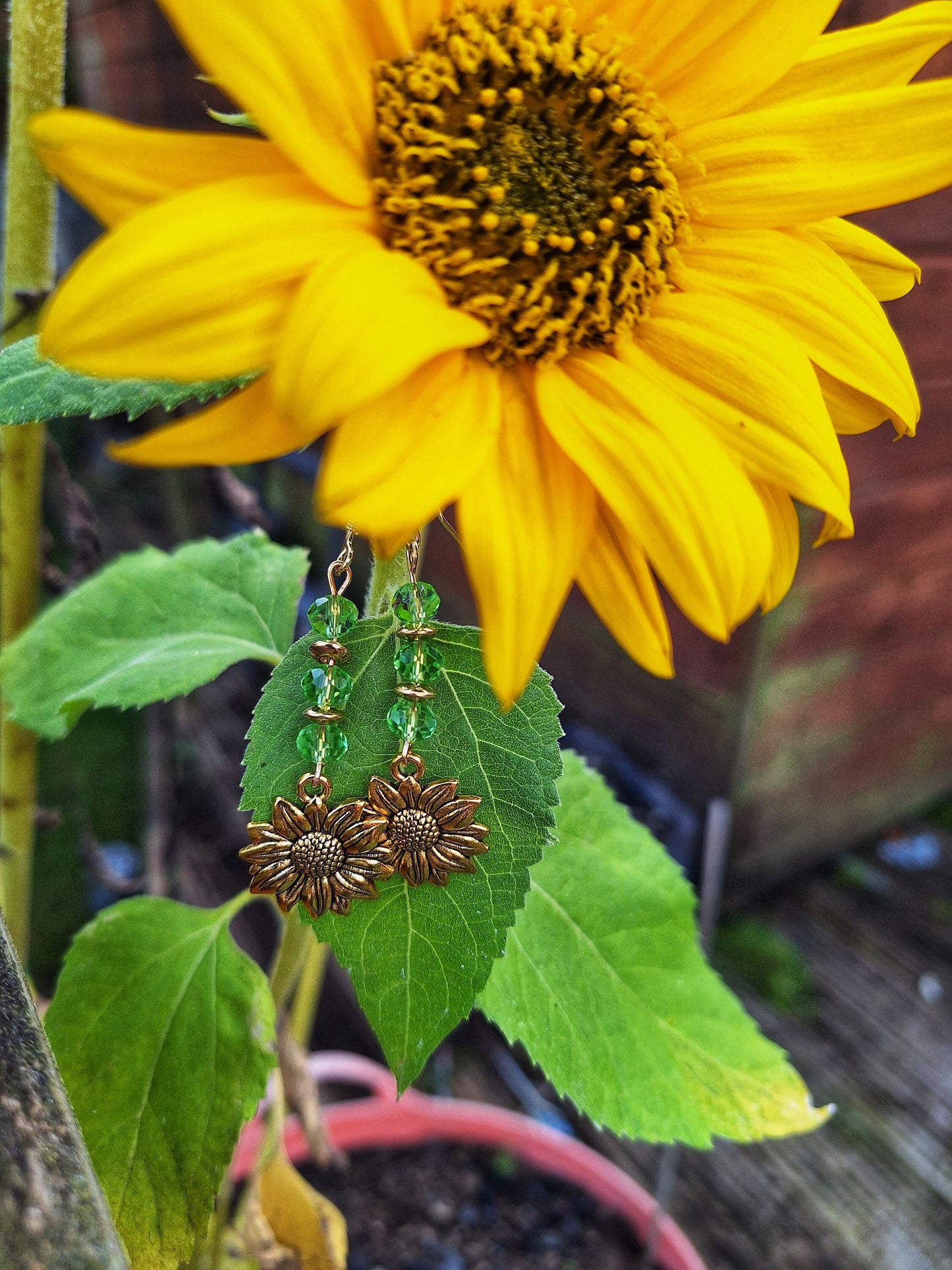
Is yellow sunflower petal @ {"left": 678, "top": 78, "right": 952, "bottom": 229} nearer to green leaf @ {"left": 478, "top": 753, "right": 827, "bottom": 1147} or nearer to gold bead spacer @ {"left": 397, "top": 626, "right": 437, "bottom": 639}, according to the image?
gold bead spacer @ {"left": 397, "top": 626, "right": 437, "bottom": 639}

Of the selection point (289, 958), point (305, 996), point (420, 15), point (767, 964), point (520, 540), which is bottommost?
point (767, 964)

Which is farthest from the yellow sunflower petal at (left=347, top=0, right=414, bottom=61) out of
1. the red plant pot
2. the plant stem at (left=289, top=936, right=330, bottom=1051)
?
the red plant pot

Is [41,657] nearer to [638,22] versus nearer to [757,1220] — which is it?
[638,22]

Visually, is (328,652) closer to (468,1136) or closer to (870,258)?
(870,258)

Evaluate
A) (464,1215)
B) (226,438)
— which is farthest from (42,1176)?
(464,1215)

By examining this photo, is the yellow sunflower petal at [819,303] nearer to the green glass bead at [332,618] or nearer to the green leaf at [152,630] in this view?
the green glass bead at [332,618]

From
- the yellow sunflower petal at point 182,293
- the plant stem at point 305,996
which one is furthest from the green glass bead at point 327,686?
the plant stem at point 305,996
